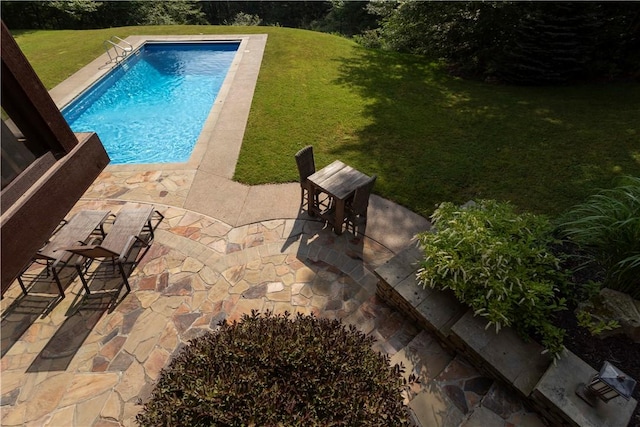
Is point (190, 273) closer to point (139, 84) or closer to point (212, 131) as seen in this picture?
point (212, 131)

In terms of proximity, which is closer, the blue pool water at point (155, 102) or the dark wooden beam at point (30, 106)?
the dark wooden beam at point (30, 106)

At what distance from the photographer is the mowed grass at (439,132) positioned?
7.40 metres

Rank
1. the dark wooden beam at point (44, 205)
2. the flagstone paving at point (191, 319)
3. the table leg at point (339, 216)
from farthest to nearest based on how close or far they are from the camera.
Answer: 1. the table leg at point (339, 216)
2. the flagstone paving at point (191, 319)
3. the dark wooden beam at point (44, 205)

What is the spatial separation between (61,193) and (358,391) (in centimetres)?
293

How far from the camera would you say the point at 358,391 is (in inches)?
124

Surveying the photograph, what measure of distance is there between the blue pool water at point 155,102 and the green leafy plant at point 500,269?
8.33 m

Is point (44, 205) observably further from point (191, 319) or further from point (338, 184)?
point (338, 184)

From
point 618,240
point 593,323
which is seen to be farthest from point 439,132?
point 593,323

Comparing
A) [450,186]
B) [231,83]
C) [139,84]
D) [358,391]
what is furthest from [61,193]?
[139,84]

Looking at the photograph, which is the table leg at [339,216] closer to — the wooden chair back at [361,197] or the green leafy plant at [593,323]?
the wooden chair back at [361,197]

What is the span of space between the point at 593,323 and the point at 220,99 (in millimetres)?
12185

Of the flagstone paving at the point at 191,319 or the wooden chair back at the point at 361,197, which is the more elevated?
the wooden chair back at the point at 361,197

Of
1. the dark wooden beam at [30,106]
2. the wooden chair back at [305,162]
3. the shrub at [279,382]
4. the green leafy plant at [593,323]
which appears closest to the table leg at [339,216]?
the wooden chair back at [305,162]

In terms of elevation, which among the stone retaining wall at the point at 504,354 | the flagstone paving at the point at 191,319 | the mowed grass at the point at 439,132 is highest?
the stone retaining wall at the point at 504,354
